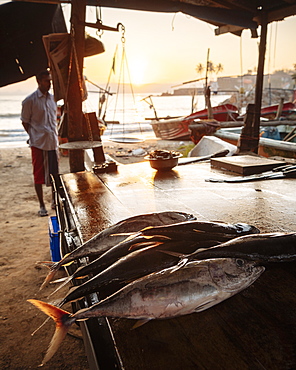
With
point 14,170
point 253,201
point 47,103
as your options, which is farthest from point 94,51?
point 253,201

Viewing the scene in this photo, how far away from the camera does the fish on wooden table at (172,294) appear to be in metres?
1.27

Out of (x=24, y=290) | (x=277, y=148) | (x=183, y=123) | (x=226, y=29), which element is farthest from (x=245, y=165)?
(x=183, y=123)

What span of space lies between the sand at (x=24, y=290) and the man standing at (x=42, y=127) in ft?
2.65

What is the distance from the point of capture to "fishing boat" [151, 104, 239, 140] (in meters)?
19.7

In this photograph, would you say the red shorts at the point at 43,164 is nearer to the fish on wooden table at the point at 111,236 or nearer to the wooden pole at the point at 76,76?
the wooden pole at the point at 76,76

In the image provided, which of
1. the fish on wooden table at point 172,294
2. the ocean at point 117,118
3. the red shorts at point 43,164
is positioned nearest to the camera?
the fish on wooden table at point 172,294

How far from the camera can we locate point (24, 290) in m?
3.81

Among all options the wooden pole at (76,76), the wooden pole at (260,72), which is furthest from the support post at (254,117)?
the wooden pole at (76,76)

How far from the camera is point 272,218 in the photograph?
2.49 m

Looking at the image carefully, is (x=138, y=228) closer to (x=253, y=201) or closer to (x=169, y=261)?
(x=169, y=261)

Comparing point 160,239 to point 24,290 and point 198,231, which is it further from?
point 24,290

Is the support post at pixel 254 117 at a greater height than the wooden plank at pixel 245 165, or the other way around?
the support post at pixel 254 117

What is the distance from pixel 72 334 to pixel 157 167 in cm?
241

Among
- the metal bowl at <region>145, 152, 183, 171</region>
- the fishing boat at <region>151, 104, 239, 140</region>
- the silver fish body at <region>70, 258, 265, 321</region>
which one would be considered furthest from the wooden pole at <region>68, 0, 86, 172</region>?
the fishing boat at <region>151, 104, 239, 140</region>
